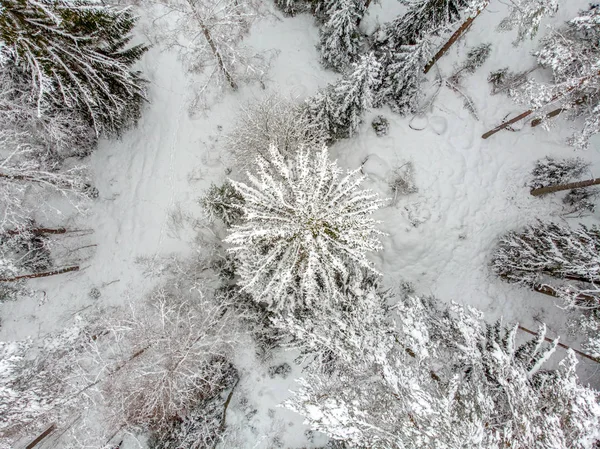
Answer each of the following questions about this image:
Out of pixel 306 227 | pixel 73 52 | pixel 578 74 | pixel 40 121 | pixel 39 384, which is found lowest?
pixel 39 384

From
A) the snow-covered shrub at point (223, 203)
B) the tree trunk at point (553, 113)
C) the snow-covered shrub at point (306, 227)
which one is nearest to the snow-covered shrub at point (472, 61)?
the tree trunk at point (553, 113)

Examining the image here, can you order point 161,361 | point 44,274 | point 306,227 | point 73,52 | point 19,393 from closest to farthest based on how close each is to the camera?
point 306,227 < point 19,393 < point 73,52 < point 161,361 < point 44,274

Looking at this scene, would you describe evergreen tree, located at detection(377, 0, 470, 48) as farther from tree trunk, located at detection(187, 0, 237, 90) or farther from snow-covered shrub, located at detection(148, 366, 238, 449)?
snow-covered shrub, located at detection(148, 366, 238, 449)

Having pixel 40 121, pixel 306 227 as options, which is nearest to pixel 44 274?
pixel 40 121

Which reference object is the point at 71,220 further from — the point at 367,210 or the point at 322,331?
the point at 367,210

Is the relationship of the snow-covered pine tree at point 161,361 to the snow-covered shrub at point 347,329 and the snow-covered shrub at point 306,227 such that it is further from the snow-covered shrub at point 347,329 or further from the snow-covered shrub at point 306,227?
the snow-covered shrub at point 306,227

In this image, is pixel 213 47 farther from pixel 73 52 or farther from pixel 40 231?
pixel 40 231

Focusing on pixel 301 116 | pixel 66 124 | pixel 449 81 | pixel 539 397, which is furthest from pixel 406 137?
pixel 66 124
